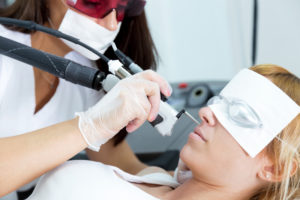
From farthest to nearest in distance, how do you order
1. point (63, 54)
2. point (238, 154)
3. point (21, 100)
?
point (63, 54) < point (21, 100) < point (238, 154)

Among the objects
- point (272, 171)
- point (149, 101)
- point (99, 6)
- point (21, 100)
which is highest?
point (99, 6)

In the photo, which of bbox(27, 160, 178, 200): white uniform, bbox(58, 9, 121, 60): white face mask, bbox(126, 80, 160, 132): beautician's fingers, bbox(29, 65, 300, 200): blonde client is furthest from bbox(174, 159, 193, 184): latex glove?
bbox(58, 9, 121, 60): white face mask

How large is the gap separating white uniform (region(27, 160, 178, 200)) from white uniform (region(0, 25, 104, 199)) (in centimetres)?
32

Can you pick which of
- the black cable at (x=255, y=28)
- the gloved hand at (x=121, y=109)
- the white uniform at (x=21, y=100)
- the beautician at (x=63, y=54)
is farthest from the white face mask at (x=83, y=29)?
the black cable at (x=255, y=28)

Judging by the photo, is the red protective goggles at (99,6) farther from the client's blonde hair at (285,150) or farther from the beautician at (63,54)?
the client's blonde hair at (285,150)

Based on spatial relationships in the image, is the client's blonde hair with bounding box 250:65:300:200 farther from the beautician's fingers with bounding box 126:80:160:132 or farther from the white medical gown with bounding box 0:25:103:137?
the white medical gown with bounding box 0:25:103:137

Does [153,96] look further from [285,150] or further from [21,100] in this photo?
[21,100]

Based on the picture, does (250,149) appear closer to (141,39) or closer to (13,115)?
(141,39)

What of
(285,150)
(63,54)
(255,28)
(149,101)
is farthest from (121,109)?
(255,28)

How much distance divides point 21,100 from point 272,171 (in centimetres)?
85

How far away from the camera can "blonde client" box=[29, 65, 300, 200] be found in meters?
1.03

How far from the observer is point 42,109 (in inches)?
55.4

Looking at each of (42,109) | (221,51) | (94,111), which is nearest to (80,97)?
(42,109)

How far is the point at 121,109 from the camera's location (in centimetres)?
96
